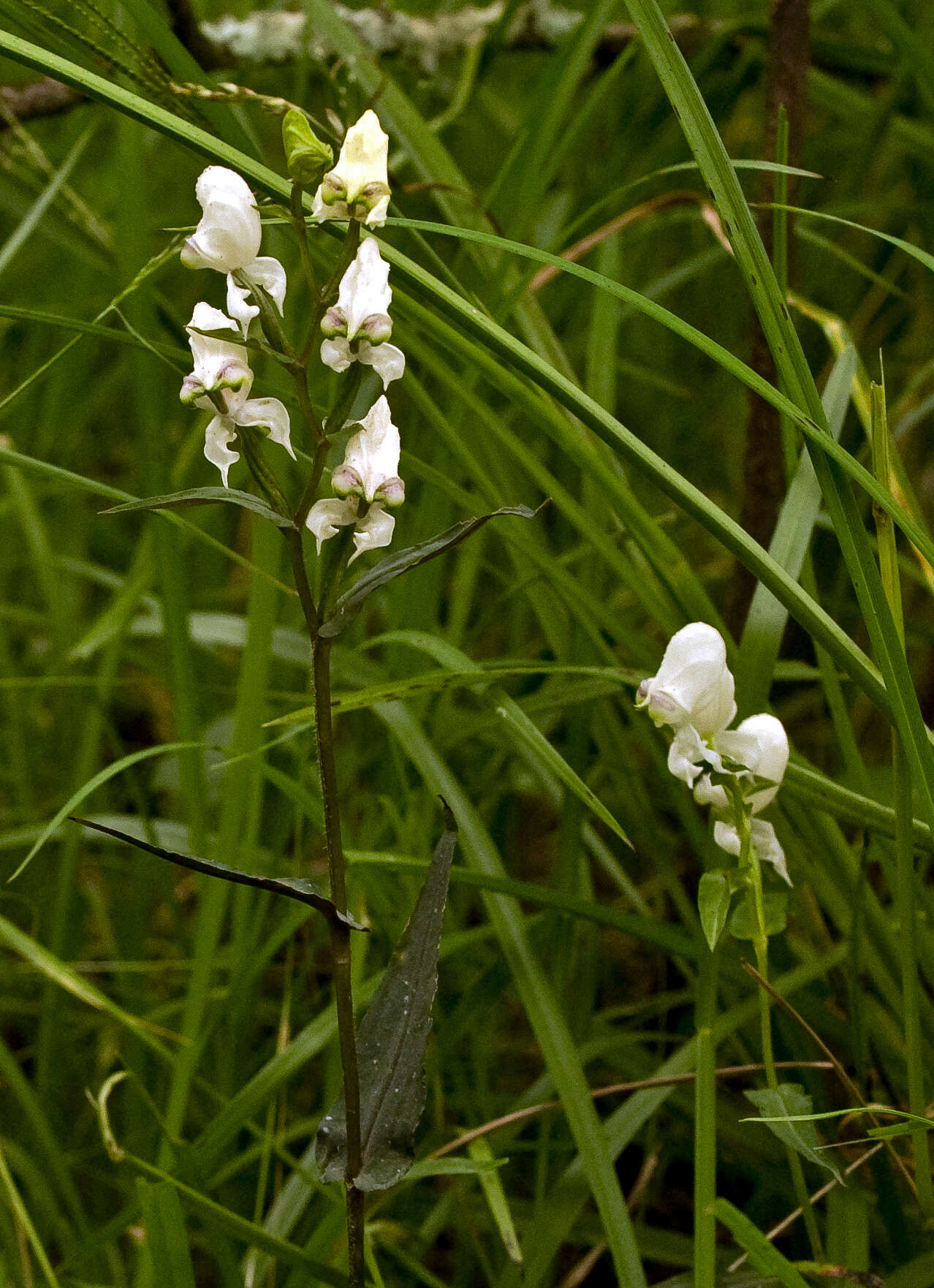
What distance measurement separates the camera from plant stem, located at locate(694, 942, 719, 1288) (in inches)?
17.0

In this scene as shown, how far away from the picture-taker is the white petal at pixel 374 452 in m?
0.36

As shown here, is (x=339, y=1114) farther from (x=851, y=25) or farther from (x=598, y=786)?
(x=851, y=25)

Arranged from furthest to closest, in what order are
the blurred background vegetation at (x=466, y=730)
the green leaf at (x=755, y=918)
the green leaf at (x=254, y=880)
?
the blurred background vegetation at (x=466, y=730)
the green leaf at (x=755, y=918)
the green leaf at (x=254, y=880)

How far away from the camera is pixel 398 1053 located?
1.35 feet

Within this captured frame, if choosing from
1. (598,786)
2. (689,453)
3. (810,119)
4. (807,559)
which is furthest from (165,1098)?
(810,119)

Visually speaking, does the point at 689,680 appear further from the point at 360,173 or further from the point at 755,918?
the point at 360,173

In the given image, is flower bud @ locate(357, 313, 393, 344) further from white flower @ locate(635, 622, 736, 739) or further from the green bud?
white flower @ locate(635, 622, 736, 739)

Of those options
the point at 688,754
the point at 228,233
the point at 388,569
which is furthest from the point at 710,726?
the point at 228,233

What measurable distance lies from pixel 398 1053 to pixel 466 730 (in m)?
0.30

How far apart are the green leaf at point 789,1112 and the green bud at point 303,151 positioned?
0.37 meters

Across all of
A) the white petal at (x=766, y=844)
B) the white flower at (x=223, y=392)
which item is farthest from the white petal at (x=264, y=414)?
the white petal at (x=766, y=844)

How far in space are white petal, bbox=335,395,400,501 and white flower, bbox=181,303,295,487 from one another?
28 millimetres

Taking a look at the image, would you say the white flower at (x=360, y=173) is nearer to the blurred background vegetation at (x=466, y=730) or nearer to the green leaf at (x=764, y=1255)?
the blurred background vegetation at (x=466, y=730)

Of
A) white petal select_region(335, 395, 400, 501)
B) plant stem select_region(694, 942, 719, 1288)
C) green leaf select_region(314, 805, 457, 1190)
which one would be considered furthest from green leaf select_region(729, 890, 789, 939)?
white petal select_region(335, 395, 400, 501)
